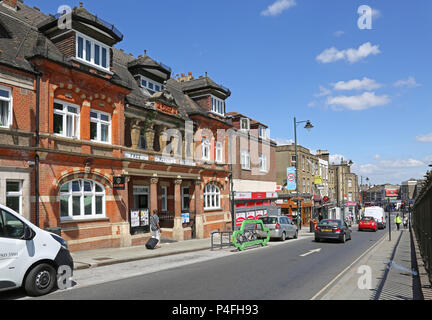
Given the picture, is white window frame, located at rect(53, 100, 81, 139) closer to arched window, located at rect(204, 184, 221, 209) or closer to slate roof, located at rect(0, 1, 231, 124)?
slate roof, located at rect(0, 1, 231, 124)

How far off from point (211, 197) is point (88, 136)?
12.5 meters

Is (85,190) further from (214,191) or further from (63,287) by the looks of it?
(214,191)

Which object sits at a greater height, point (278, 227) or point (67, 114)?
point (67, 114)

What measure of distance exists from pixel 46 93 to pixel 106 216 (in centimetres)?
651

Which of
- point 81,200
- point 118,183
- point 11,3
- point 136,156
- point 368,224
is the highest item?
point 11,3

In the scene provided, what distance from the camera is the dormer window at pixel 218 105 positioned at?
27.9m

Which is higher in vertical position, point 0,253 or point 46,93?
point 46,93

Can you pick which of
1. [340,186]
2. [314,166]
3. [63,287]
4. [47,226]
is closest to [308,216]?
[314,166]

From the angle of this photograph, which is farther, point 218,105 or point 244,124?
point 244,124

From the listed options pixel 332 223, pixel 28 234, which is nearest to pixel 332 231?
pixel 332 223

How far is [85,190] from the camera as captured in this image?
55.1 ft

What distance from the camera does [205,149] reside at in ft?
87.2

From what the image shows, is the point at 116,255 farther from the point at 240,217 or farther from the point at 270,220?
the point at 240,217

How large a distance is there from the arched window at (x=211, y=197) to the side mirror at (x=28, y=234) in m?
18.5
